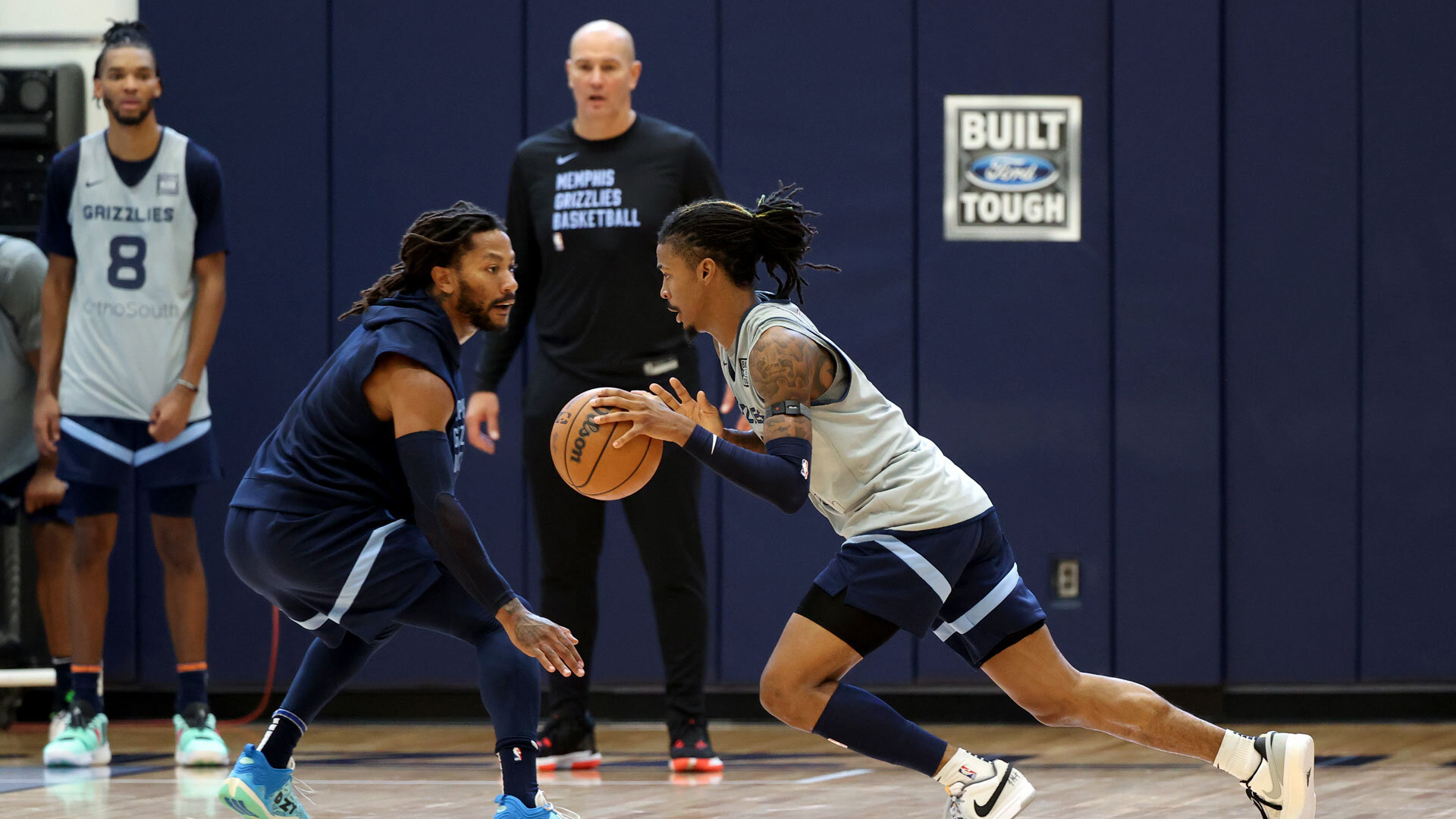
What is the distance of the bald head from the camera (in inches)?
199

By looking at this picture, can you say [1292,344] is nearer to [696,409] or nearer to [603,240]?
[603,240]

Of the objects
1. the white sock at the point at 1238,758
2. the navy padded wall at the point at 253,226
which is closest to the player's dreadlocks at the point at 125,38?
the navy padded wall at the point at 253,226

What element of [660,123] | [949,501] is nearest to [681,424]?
[949,501]

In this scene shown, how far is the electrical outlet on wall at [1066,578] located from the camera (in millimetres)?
6262

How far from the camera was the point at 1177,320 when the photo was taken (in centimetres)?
625

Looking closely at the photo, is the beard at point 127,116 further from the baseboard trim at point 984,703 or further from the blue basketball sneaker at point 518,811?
the blue basketball sneaker at point 518,811

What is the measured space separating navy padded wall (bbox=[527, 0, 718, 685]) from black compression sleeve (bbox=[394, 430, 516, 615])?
2801 mm

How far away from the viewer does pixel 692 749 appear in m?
4.91

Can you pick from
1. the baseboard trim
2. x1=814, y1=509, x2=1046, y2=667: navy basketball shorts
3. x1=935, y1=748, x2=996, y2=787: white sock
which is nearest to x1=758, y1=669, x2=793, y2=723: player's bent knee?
x1=814, y1=509, x2=1046, y2=667: navy basketball shorts

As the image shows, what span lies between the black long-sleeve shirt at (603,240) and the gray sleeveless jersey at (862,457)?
1482 mm

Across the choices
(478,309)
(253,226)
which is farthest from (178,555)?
(478,309)

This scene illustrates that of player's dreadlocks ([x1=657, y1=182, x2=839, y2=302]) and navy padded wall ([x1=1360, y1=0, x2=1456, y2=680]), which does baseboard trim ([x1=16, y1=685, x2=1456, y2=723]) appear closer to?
navy padded wall ([x1=1360, y1=0, x2=1456, y2=680])

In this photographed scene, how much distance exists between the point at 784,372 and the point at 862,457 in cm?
30

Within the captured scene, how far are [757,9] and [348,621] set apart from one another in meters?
3.47
